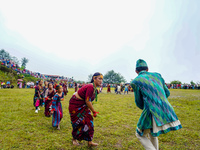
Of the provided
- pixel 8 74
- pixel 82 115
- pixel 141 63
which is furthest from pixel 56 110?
pixel 8 74

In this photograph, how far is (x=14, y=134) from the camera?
420cm

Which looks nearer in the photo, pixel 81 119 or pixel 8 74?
pixel 81 119

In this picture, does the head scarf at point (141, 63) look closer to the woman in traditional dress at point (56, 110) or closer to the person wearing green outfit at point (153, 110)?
the person wearing green outfit at point (153, 110)

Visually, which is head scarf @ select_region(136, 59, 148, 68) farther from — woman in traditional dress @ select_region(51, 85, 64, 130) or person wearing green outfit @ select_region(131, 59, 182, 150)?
woman in traditional dress @ select_region(51, 85, 64, 130)

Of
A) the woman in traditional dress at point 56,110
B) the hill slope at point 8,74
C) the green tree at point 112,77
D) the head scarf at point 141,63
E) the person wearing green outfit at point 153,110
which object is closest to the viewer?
the person wearing green outfit at point 153,110

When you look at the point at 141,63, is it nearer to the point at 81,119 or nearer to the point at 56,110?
the point at 81,119

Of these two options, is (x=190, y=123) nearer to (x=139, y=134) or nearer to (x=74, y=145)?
(x=139, y=134)

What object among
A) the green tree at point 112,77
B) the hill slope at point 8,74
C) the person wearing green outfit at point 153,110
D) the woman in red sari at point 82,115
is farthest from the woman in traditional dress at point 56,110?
the green tree at point 112,77

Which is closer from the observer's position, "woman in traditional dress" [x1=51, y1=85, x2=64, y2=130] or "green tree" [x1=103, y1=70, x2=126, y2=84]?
"woman in traditional dress" [x1=51, y1=85, x2=64, y2=130]

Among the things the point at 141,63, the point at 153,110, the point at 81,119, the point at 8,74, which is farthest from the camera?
the point at 8,74

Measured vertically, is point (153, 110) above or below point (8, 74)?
below

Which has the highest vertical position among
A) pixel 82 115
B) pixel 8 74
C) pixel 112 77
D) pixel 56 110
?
pixel 112 77

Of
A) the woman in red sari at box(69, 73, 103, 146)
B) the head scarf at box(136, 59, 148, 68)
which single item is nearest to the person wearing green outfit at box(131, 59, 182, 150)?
the head scarf at box(136, 59, 148, 68)

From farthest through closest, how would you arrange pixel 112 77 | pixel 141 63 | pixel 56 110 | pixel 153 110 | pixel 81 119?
1. pixel 112 77
2. pixel 56 110
3. pixel 81 119
4. pixel 141 63
5. pixel 153 110
